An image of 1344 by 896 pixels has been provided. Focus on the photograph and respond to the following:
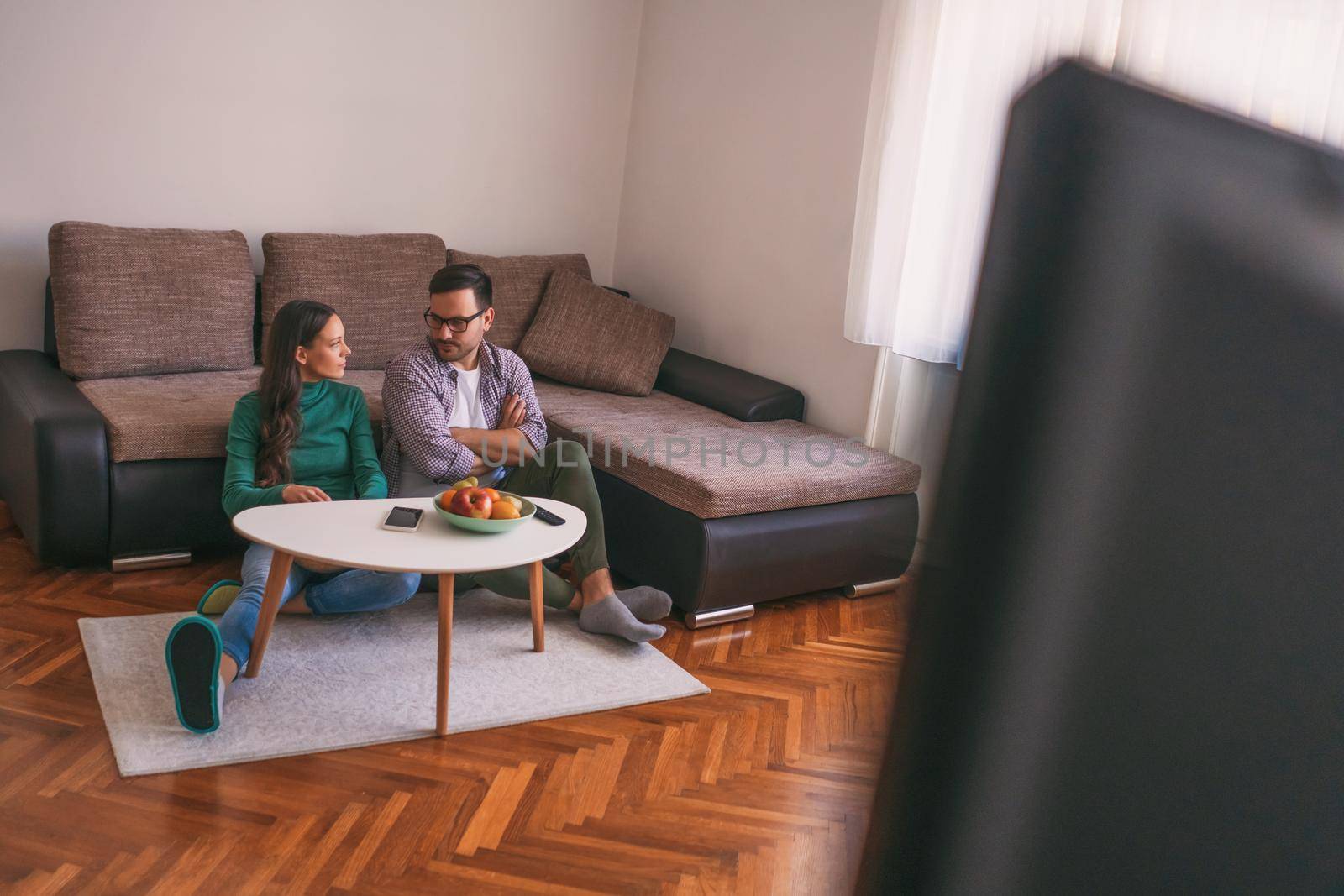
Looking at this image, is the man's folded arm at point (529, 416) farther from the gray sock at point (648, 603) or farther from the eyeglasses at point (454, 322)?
the gray sock at point (648, 603)

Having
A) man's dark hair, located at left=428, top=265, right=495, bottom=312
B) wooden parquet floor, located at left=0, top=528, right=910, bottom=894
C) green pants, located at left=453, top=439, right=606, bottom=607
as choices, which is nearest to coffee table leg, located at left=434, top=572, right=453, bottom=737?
wooden parquet floor, located at left=0, top=528, right=910, bottom=894

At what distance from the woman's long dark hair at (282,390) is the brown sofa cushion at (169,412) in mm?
285

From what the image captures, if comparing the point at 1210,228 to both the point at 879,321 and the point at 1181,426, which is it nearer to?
the point at 1181,426

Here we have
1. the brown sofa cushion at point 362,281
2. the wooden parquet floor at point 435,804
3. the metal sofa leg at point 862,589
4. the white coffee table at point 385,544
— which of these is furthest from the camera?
the brown sofa cushion at point 362,281

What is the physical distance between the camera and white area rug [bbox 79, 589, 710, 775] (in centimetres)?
218

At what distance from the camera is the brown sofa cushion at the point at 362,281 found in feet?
11.8

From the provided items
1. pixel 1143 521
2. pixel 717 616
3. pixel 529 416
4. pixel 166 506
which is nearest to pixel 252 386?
pixel 166 506

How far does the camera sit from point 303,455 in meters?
2.77

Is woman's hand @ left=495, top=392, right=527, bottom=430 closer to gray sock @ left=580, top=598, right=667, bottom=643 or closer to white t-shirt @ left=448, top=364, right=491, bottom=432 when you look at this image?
white t-shirt @ left=448, top=364, right=491, bottom=432

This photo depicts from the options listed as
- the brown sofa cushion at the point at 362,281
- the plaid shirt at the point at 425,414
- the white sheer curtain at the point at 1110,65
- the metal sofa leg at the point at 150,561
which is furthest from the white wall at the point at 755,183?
the white sheer curtain at the point at 1110,65

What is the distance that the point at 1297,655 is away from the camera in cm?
15

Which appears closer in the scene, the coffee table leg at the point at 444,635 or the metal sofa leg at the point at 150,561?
the coffee table leg at the point at 444,635

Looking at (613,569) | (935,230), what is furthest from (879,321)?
(935,230)

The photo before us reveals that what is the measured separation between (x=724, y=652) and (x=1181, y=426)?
9.19 ft
